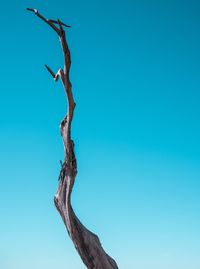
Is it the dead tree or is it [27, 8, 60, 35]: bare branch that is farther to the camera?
the dead tree

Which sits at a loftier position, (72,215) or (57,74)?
(57,74)

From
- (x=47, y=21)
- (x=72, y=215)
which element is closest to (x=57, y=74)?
(x=47, y=21)

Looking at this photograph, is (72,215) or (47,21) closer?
(47,21)

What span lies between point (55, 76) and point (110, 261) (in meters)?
3.83

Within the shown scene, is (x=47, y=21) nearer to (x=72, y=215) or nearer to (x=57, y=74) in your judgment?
(x=57, y=74)

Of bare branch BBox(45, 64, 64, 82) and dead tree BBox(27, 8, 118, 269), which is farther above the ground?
bare branch BBox(45, 64, 64, 82)

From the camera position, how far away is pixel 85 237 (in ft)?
30.1

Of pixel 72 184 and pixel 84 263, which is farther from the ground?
pixel 72 184

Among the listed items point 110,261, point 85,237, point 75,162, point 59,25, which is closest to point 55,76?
point 59,25

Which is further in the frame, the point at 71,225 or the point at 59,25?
the point at 71,225

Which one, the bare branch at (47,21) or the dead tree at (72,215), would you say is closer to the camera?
the bare branch at (47,21)

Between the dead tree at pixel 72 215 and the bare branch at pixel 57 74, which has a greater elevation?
the bare branch at pixel 57 74

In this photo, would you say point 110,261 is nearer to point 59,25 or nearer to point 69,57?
point 69,57

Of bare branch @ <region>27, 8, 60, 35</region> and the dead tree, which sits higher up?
bare branch @ <region>27, 8, 60, 35</region>
